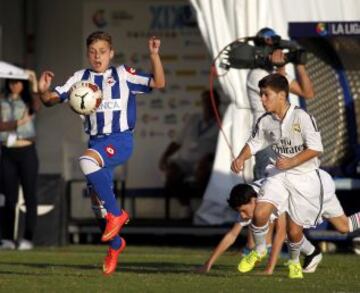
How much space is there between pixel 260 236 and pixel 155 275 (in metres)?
0.95

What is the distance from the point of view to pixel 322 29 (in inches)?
674

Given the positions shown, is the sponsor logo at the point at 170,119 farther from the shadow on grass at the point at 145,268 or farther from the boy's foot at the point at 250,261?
the boy's foot at the point at 250,261

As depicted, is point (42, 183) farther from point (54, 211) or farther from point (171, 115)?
point (171, 115)

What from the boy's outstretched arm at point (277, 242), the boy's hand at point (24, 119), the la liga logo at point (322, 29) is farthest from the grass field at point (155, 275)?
the la liga logo at point (322, 29)

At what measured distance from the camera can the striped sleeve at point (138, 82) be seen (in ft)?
43.0

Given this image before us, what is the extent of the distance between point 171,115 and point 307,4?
4.09 metres

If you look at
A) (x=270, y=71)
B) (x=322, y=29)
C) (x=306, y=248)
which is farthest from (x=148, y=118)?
(x=306, y=248)

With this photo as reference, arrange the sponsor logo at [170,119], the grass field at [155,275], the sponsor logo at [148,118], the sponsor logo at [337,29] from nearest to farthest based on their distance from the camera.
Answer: the grass field at [155,275], the sponsor logo at [337,29], the sponsor logo at [170,119], the sponsor logo at [148,118]

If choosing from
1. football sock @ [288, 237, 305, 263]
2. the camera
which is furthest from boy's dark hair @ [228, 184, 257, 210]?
the camera

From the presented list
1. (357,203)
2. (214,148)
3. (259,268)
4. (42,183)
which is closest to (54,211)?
(42,183)

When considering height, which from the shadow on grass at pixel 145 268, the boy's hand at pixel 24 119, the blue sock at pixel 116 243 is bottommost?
the shadow on grass at pixel 145 268

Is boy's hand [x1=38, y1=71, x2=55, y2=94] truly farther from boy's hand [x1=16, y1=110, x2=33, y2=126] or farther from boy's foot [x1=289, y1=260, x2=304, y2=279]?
boy's hand [x1=16, y1=110, x2=33, y2=126]

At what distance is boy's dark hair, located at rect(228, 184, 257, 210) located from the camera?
13188 millimetres

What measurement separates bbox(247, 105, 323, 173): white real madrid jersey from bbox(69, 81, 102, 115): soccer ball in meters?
1.34
